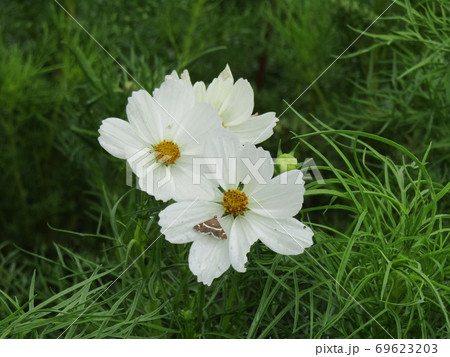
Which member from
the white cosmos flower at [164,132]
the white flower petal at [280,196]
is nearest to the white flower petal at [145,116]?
the white cosmos flower at [164,132]

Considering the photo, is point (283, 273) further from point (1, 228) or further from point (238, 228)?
point (1, 228)

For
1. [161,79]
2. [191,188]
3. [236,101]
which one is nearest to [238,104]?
[236,101]

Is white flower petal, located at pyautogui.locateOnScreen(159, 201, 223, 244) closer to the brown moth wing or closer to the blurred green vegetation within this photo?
the brown moth wing

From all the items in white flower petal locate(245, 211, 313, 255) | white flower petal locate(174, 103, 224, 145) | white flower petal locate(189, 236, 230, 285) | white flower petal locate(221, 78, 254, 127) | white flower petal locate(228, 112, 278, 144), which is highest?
white flower petal locate(221, 78, 254, 127)

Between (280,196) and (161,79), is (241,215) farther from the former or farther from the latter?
(161,79)

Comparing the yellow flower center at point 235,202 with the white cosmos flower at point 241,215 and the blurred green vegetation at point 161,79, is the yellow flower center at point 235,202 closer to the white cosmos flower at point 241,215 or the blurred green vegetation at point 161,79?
the white cosmos flower at point 241,215

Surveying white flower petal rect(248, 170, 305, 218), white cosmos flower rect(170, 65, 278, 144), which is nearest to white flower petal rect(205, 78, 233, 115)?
white cosmos flower rect(170, 65, 278, 144)

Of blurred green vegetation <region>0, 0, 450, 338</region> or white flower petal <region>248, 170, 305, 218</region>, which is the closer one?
white flower petal <region>248, 170, 305, 218</region>

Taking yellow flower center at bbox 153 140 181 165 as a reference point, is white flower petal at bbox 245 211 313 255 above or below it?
below
